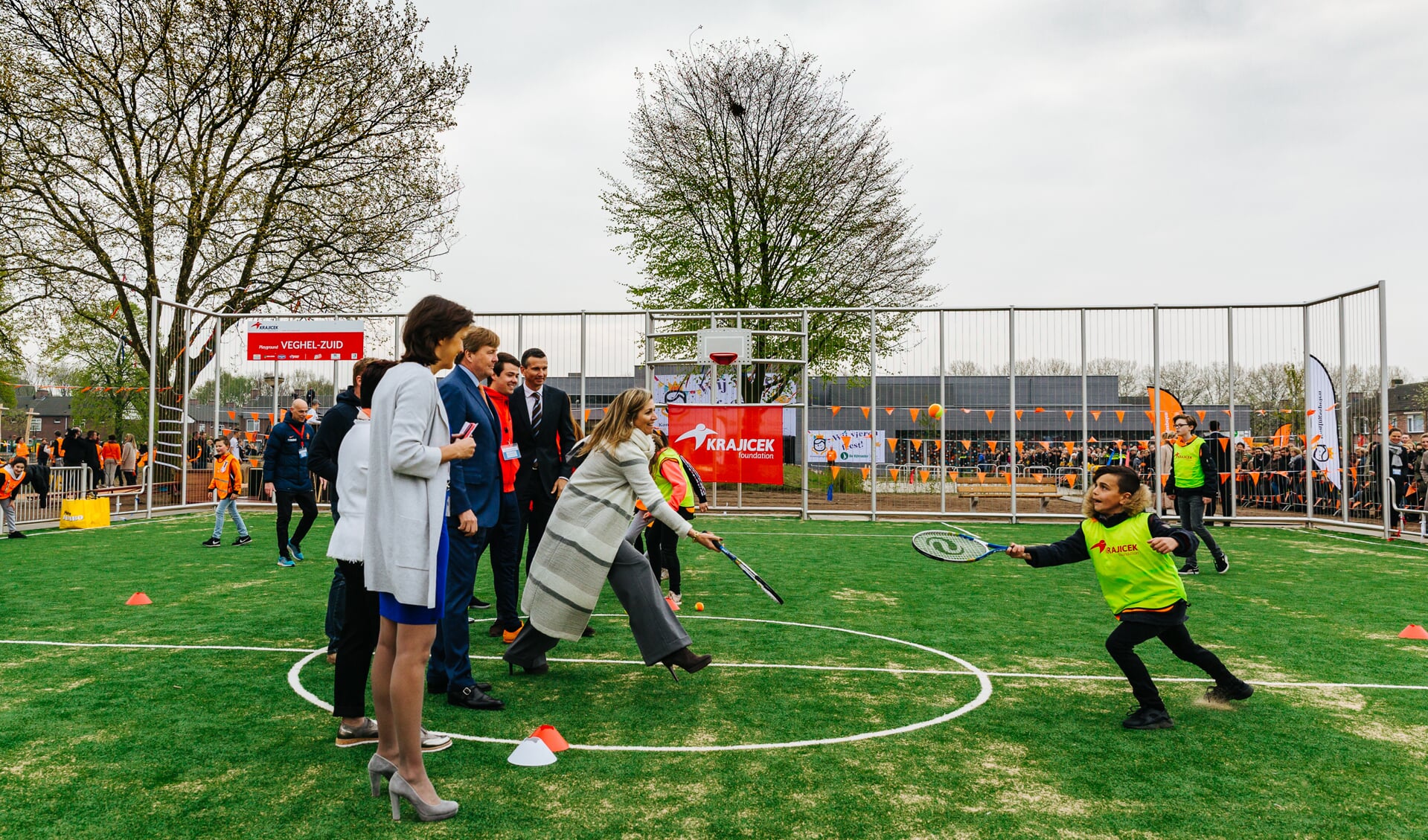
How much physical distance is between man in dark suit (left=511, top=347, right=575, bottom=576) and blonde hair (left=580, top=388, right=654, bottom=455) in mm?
1439

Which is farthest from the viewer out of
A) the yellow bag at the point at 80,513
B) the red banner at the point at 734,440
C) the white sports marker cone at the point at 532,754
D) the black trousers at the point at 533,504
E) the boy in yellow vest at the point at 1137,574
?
the red banner at the point at 734,440

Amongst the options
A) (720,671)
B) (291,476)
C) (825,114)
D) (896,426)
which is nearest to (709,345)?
(896,426)

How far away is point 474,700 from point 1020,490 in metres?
15.1

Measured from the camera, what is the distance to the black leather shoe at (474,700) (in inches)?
193

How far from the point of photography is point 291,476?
1144cm

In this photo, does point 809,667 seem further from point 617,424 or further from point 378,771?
point 378,771

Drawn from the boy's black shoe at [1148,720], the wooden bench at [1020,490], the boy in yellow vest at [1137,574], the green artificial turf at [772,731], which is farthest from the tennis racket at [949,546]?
the wooden bench at [1020,490]

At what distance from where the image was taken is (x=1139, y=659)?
482cm

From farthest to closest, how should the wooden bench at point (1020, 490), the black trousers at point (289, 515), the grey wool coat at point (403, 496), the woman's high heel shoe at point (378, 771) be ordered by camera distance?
the wooden bench at point (1020, 490) < the black trousers at point (289, 515) < the woman's high heel shoe at point (378, 771) < the grey wool coat at point (403, 496)

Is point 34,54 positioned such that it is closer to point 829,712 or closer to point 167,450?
point 167,450

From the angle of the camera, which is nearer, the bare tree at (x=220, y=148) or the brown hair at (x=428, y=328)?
the brown hair at (x=428, y=328)

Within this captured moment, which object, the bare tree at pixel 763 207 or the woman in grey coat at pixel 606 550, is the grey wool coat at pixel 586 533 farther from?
the bare tree at pixel 763 207

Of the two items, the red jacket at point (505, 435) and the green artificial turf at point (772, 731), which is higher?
the red jacket at point (505, 435)

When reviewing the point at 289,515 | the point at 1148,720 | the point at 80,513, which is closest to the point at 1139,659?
the point at 1148,720
